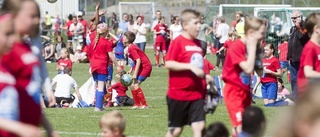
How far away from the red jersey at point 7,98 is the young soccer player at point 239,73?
3.73 m

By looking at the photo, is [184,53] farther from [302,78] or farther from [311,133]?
[311,133]

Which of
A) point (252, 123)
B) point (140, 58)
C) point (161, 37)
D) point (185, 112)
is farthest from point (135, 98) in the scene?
point (161, 37)

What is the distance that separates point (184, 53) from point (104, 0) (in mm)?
39227

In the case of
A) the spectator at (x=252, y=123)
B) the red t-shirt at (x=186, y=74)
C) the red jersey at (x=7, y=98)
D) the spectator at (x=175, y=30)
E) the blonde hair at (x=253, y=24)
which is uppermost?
the blonde hair at (x=253, y=24)

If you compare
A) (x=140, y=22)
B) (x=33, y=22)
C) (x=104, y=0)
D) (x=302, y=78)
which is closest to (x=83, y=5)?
(x=104, y=0)

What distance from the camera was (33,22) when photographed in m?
5.04

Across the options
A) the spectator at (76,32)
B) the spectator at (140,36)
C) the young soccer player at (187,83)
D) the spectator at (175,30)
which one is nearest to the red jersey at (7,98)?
the young soccer player at (187,83)

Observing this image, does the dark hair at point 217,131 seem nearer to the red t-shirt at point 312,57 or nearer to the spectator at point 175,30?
the red t-shirt at point 312,57

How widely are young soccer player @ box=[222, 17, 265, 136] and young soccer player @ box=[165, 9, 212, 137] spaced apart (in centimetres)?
32

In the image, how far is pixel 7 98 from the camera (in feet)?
15.3

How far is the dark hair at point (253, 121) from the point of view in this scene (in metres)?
6.89

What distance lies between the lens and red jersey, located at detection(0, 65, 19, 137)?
15.2ft

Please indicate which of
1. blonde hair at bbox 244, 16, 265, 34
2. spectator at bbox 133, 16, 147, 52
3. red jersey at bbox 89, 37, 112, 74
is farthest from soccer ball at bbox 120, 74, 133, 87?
spectator at bbox 133, 16, 147, 52

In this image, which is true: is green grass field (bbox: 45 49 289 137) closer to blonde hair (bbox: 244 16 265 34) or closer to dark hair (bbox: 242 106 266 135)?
blonde hair (bbox: 244 16 265 34)
